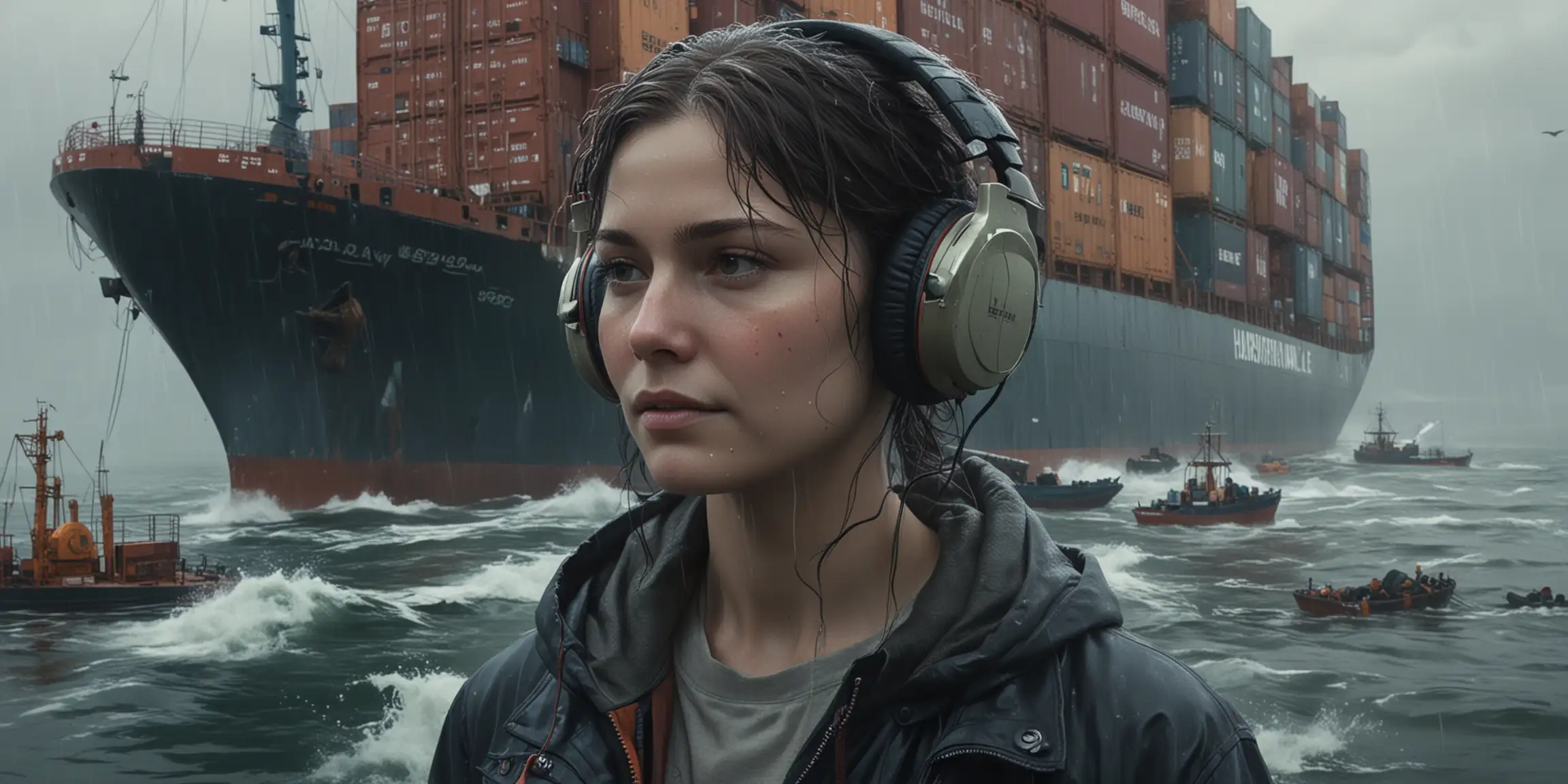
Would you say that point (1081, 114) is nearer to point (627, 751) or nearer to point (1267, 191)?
point (1267, 191)

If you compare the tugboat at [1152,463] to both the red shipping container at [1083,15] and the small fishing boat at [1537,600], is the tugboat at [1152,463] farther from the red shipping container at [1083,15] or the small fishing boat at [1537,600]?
the small fishing boat at [1537,600]

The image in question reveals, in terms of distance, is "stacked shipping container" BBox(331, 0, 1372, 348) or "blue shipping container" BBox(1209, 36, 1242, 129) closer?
"stacked shipping container" BBox(331, 0, 1372, 348)

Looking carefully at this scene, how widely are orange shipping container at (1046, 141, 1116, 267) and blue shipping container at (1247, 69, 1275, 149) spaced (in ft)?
43.5

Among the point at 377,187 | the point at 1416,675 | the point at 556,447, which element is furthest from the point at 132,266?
the point at 1416,675

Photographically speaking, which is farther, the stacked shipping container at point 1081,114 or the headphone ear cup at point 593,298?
the stacked shipping container at point 1081,114

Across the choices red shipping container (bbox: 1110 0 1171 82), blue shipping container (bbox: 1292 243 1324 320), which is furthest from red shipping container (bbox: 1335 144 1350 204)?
red shipping container (bbox: 1110 0 1171 82)

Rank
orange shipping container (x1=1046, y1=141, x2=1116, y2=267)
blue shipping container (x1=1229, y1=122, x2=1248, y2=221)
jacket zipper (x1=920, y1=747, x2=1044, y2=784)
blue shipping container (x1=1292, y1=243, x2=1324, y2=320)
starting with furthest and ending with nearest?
blue shipping container (x1=1292, y1=243, x2=1324, y2=320), blue shipping container (x1=1229, y1=122, x2=1248, y2=221), orange shipping container (x1=1046, y1=141, x2=1116, y2=267), jacket zipper (x1=920, y1=747, x2=1044, y2=784)

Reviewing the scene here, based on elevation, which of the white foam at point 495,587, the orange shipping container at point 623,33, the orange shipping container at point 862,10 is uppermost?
the orange shipping container at point 862,10

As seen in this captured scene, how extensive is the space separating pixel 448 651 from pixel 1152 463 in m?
26.6

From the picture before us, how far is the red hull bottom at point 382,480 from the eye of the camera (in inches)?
787

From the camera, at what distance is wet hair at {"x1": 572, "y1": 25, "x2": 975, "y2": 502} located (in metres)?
1.27

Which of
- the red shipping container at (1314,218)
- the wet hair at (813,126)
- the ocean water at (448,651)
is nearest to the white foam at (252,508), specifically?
the ocean water at (448,651)

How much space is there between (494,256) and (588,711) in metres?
20.2

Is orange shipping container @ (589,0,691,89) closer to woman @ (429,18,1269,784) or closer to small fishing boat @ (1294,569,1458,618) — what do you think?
small fishing boat @ (1294,569,1458,618)
